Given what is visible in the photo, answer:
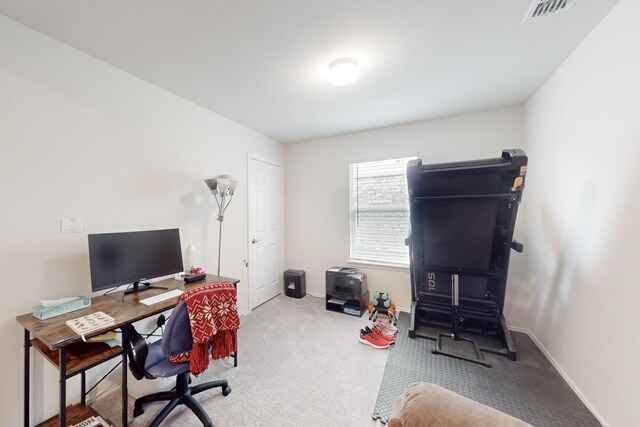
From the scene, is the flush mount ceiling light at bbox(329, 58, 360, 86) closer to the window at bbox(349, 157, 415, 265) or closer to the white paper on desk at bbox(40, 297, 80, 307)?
the window at bbox(349, 157, 415, 265)

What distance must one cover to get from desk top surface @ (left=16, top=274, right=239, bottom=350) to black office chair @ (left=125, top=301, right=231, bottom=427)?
115 mm

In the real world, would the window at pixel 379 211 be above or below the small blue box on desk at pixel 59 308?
above

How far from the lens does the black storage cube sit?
3.77 metres

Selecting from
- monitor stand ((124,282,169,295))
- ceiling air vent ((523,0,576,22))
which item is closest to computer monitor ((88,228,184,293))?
monitor stand ((124,282,169,295))

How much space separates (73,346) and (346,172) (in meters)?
3.26

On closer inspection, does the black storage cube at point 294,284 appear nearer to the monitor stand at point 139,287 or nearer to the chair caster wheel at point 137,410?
the monitor stand at point 139,287

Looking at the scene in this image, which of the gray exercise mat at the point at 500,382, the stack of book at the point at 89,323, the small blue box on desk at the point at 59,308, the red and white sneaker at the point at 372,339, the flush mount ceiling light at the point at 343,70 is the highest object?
the flush mount ceiling light at the point at 343,70

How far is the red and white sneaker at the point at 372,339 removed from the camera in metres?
2.42

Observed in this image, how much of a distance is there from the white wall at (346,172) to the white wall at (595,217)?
440mm

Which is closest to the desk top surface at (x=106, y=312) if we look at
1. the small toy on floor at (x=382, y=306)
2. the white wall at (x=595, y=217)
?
the small toy on floor at (x=382, y=306)

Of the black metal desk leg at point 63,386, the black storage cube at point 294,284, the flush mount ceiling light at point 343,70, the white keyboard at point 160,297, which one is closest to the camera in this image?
the black metal desk leg at point 63,386

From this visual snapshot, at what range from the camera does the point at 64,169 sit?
5.49ft

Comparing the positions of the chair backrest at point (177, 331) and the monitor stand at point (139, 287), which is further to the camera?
the monitor stand at point (139, 287)

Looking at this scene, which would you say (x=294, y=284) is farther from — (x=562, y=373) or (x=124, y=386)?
(x=562, y=373)
